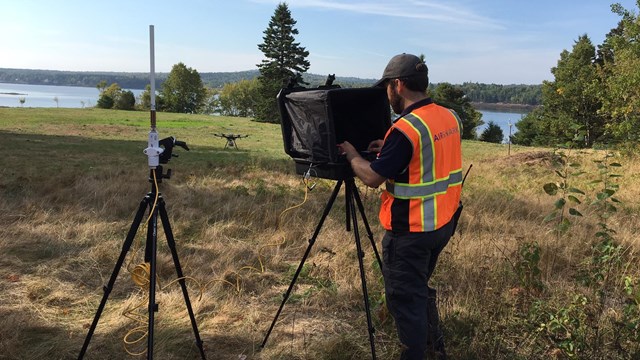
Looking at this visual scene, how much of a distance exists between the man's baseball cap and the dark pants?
0.94 metres

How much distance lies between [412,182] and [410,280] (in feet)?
1.97

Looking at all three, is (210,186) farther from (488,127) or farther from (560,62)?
(488,127)

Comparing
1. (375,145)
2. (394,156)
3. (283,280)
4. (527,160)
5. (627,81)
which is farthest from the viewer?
(527,160)

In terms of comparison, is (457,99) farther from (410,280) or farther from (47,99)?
(47,99)

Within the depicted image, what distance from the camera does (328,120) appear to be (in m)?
2.65

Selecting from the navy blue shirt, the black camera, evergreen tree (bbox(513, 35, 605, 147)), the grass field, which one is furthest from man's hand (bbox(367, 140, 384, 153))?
evergreen tree (bbox(513, 35, 605, 147))

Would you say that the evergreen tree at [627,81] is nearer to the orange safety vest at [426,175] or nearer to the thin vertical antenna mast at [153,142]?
the orange safety vest at [426,175]

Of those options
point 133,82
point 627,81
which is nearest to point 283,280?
point 627,81

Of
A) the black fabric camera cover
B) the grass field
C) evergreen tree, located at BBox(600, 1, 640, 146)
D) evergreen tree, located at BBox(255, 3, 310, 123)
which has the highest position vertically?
evergreen tree, located at BBox(255, 3, 310, 123)

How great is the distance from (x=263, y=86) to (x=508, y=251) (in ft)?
A: 191

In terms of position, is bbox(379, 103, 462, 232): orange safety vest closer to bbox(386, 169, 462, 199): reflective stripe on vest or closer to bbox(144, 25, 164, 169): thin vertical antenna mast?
bbox(386, 169, 462, 199): reflective stripe on vest

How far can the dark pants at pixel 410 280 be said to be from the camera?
2574 mm

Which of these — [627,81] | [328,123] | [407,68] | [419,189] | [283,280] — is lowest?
[283,280]

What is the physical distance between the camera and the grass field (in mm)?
3182
